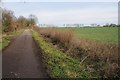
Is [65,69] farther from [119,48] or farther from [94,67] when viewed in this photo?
[119,48]

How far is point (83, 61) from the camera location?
1417 centimetres

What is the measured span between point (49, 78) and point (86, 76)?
5.33ft

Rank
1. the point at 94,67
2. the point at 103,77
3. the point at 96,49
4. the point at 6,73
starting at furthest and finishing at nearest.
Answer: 1. the point at 96,49
2. the point at 94,67
3. the point at 6,73
4. the point at 103,77

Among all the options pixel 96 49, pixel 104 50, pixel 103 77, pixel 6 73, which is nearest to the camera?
pixel 103 77

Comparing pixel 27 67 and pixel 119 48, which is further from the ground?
pixel 119 48

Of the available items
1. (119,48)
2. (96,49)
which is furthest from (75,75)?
(96,49)

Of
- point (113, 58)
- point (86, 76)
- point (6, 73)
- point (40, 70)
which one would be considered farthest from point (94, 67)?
point (6, 73)

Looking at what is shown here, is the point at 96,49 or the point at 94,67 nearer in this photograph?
the point at 94,67

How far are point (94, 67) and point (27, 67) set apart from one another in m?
3.60

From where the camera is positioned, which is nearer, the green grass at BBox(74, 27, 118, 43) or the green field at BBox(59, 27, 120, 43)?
the green field at BBox(59, 27, 120, 43)

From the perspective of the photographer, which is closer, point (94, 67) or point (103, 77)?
point (103, 77)

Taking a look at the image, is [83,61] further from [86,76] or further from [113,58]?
[86,76]

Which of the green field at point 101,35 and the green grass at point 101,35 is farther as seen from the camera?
the green grass at point 101,35

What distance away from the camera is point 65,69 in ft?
39.1
